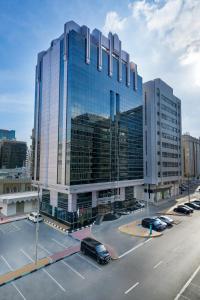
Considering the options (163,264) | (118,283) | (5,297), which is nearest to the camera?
(5,297)

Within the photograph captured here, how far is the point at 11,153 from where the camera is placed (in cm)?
10969

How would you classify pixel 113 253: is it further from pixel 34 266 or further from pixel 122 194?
pixel 122 194

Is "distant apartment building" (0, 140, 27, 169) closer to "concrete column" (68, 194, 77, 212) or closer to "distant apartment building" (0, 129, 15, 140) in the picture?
"distant apartment building" (0, 129, 15, 140)

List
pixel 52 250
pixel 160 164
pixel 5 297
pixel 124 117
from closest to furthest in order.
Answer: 1. pixel 5 297
2. pixel 52 250
3. pixel 124 117
4. pixel 160 164

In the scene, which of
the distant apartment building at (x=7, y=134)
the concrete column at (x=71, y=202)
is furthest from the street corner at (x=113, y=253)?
the distant apartment building at (x=7, y=134)

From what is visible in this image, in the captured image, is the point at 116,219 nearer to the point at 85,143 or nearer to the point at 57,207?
the point at 57,207

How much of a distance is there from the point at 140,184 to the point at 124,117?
1898cm

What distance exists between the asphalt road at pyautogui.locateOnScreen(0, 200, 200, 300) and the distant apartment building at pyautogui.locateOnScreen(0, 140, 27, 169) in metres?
90.6

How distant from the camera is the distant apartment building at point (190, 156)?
348ft

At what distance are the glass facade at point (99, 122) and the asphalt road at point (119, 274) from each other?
540 inches

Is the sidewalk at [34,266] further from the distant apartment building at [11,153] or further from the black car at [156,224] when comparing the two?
the distant apartment building at [11,153]

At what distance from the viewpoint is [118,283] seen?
54.7 feet

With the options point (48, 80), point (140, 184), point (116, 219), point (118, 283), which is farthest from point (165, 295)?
point (48, 80)

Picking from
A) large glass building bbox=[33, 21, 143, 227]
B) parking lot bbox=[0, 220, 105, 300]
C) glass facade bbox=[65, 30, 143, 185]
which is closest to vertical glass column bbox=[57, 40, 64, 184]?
large glass building bbox=[33, 21, 143, 227]
